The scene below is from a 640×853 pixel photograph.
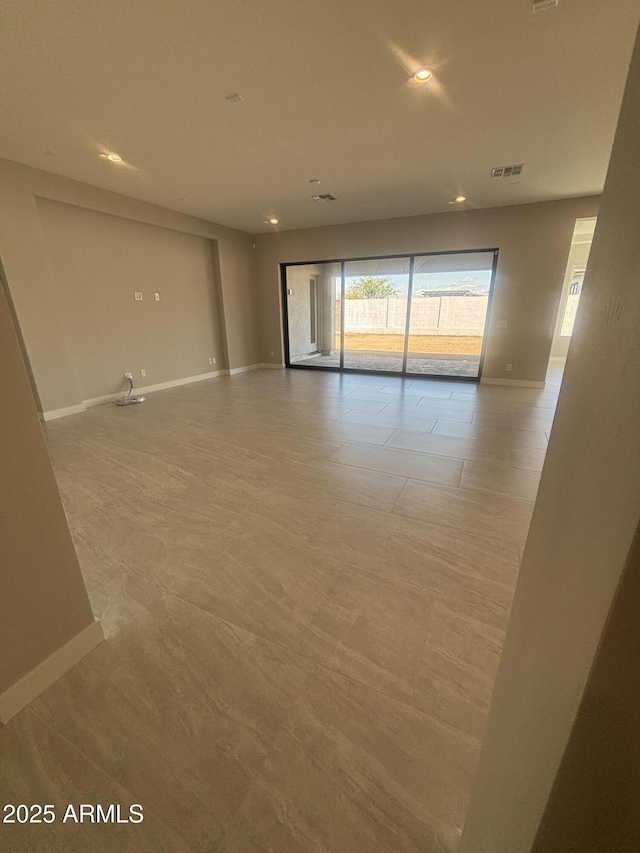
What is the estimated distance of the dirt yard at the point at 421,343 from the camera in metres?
7.13

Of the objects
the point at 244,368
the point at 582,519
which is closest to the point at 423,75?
the point at 582,519

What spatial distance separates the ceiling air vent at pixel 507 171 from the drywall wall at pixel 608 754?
506 cm

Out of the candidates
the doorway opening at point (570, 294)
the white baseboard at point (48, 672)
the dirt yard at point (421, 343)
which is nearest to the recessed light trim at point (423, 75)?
the white baseboard at point (48, 672)

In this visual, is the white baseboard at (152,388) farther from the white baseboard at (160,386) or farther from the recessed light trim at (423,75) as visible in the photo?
the recessed light trim at (423,75)

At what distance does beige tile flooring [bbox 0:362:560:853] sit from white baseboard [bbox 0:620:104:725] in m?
0.04

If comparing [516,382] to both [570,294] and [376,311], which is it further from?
[570,294]

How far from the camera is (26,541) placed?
112 centimetres

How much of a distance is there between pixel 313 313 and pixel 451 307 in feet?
12.5

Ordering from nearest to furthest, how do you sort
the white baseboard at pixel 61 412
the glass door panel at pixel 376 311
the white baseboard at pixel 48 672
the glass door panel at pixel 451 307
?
the white baseboard at pixel 48 672
the white baseboard at pixel 61 412
the glass door panel at pixel 451 307
the glass door panel at pixel 376 311

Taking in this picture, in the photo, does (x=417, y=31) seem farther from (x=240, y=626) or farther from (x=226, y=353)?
(x=226, y=353)

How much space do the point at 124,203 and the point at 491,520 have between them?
6.01m

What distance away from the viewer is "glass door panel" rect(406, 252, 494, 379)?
237 inches

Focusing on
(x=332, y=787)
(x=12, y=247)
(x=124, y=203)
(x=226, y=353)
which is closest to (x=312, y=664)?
(x=332, y=787)

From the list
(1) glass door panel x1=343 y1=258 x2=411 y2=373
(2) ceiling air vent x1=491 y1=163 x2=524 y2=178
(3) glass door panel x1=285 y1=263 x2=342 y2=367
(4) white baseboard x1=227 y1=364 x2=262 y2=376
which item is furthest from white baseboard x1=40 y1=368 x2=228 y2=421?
(2) ceiling air vent x1=491 y1=163 x2=524 y2=178
